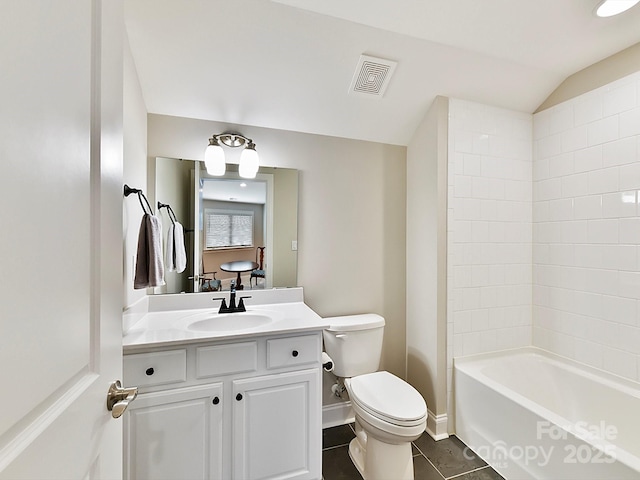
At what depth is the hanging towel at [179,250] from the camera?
5.49 feet

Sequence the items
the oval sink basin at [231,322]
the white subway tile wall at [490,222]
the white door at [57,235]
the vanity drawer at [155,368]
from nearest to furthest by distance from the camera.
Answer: the white door at [57,235] → the vanity drawer at [155,368] → the oval sink basin at [231,322] → the white subway tile wall at [490,222]

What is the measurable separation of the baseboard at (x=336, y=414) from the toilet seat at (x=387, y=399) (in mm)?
423

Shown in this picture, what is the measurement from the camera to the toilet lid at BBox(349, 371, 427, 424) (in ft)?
4.61

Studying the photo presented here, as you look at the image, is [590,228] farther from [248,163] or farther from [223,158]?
[223,158]

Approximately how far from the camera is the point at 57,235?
0.44 meters

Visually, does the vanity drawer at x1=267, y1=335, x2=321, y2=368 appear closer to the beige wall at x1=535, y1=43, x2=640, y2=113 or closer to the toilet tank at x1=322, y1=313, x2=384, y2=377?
the toilet tank at x1=322, y1=313, x2=384, y2=377

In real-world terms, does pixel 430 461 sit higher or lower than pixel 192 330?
lower

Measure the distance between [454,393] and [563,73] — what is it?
7.24 ft

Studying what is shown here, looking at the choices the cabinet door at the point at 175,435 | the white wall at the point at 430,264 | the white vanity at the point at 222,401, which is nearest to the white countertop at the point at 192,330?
the white vanity at the point at 222,401

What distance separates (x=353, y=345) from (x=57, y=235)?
1.67 m

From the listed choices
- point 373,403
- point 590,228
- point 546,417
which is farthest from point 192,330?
point 590,228

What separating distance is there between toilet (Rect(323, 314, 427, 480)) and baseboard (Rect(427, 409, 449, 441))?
0.45m

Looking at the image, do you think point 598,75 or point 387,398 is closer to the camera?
point 387,398

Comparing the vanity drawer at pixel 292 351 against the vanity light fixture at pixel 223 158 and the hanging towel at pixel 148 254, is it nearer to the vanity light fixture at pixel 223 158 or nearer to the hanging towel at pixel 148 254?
the hanging towel at pixel 148 254
